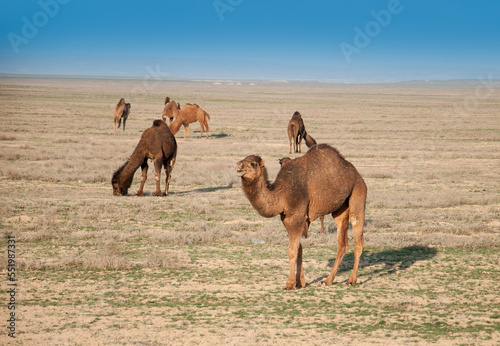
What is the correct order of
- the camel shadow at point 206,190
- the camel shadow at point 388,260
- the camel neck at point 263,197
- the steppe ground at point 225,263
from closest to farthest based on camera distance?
the steppe ground at point 225,263, the camel neck at point 263,197, the camel shadow at point 388,260, the camel shadow at point 206,190

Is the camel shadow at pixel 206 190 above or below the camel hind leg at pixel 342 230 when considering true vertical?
below

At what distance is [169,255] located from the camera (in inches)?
391

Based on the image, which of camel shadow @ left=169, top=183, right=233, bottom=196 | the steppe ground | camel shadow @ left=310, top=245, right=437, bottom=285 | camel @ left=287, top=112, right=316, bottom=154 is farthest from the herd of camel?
camel @ left=287, top=112, right=316, bottom=154

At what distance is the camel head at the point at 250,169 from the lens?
21.9 feet

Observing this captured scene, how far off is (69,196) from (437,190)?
11767 millimetres

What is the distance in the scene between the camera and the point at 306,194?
7.67m

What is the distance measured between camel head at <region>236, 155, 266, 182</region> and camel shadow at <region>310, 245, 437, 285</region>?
8.27 feet

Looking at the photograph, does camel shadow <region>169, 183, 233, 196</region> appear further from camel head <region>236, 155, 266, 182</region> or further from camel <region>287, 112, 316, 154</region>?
camel head <region>236, 155, 266, 182</region>

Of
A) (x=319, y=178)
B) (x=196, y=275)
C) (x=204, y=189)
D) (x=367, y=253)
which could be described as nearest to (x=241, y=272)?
(x=196, y=275)

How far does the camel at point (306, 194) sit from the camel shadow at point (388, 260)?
0.98m

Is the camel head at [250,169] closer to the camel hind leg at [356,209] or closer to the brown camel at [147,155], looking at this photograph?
the camel hind leg at [356,209]

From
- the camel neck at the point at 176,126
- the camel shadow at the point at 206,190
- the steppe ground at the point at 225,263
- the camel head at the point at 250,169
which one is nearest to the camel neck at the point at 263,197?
the camel head at the point at 250,169

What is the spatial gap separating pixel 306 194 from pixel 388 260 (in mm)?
3240
